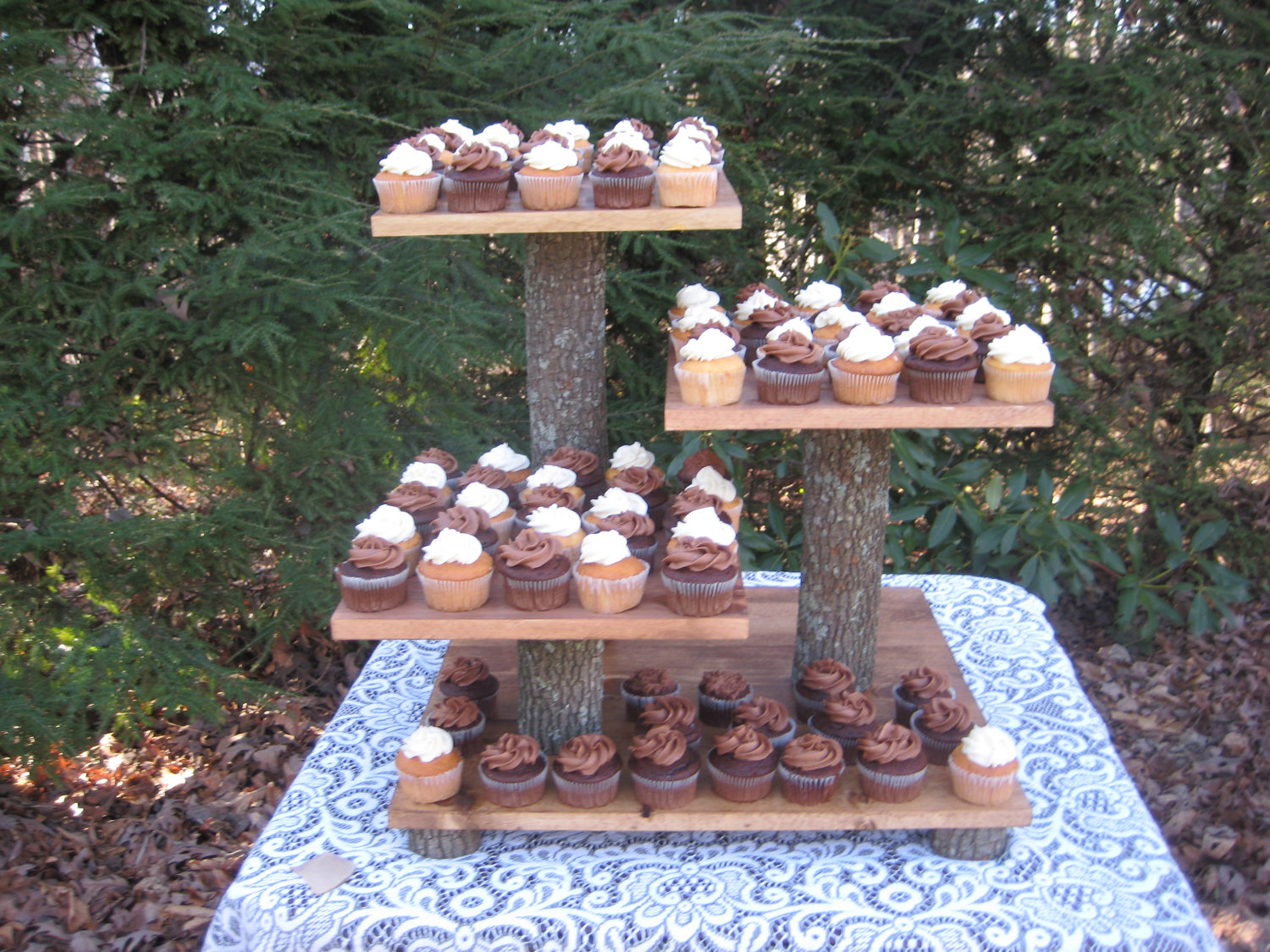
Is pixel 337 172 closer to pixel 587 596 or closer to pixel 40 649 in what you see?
pixel 40 649

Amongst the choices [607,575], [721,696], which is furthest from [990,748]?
[607,575]

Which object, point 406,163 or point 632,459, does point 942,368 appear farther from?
point 406,163

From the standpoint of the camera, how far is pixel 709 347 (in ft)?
6.02

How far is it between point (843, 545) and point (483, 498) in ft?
2.54

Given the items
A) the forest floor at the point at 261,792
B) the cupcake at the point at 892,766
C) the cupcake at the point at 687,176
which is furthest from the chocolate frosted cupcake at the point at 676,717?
the forest floor at the point at 261,792

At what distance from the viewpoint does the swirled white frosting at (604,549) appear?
66.7 inches

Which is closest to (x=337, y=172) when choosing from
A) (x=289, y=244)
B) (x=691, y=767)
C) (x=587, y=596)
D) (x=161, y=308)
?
(x=289, y=244)

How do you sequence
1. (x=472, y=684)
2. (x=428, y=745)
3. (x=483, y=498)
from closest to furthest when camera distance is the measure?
(x=428, y=745) < (x=483, y=498) < (x=472, y=684)

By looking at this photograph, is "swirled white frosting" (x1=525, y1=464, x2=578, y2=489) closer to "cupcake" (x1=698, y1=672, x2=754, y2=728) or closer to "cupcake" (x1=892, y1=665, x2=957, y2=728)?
"cupcake" (x1=698, y1=672, x2=754, y2=728)

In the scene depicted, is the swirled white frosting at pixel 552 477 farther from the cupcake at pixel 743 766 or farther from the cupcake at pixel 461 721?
the cupcake at pixel 743 766

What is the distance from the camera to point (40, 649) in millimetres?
2910

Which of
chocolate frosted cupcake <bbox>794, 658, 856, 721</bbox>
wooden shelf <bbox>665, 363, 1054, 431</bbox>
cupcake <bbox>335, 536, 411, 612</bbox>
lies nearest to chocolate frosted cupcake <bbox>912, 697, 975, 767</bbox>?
chocolate frosted cupcake <bbox>794, 658, 856, 721</bbox>

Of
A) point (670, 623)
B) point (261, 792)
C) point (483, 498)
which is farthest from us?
point (261, 792)

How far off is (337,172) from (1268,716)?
150 inches
